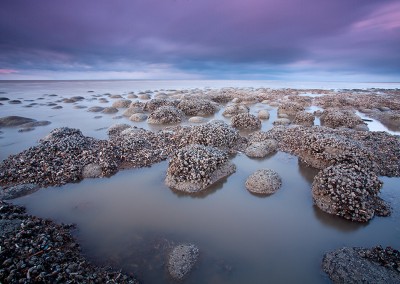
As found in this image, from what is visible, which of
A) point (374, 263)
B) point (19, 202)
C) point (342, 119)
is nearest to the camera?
point (374, 263)

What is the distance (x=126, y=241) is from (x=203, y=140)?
7.62 m

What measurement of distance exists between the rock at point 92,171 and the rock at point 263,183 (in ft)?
21.1

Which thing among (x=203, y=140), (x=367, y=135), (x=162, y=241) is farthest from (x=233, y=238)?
(x=367, y=135)

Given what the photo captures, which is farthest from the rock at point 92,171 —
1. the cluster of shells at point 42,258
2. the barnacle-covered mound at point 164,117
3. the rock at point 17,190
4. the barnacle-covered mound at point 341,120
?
the barnacle-covered mound at point 341,120

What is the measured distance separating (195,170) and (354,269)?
574 centimetres

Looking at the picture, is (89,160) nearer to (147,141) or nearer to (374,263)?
(147,141)

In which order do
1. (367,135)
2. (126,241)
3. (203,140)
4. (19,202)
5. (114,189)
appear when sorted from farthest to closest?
(367,135)
(203,140)
(114,189)
(19,202)
(126,241)

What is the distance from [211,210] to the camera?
7.77 m

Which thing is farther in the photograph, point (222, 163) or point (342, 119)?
point (342, 119)

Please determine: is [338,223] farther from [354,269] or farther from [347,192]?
[354,269]

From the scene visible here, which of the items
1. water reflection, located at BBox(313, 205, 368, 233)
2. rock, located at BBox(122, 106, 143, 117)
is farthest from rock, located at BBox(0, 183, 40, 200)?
rock, located at BBox(122, 106, 143, 117)

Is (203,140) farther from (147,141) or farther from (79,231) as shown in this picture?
(79,231)

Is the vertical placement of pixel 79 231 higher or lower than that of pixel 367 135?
lower

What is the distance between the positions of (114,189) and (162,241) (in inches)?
145
